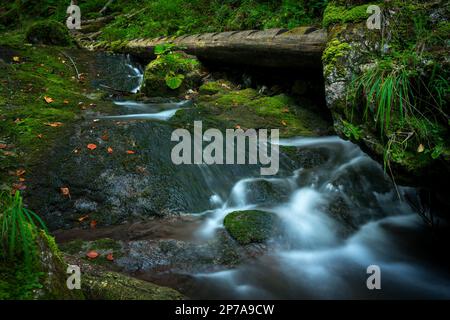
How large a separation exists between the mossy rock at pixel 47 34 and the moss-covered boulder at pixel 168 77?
618cm

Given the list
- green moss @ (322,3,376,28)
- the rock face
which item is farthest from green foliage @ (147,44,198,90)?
the rock face

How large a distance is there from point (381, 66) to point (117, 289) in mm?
3118

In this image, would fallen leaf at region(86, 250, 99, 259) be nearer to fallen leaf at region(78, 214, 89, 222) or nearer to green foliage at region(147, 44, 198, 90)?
fallen leaf at region(78, 214, 89, 222)

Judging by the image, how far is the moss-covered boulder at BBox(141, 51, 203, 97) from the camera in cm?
743

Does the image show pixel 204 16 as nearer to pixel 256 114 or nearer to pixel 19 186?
pixel 256 114

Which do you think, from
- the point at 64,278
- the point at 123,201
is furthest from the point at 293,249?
the point at 64,278

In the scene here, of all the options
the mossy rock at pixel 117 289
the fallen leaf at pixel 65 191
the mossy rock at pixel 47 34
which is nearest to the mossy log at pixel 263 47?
the fallen leaf at pixel 65 191

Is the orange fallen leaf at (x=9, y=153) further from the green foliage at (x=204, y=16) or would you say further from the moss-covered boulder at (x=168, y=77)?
the green foliage at (x=204, y=16)

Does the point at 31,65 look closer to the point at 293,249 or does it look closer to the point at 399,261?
the point at 293,249

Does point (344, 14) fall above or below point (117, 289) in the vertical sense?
above

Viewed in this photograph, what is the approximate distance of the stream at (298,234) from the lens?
3133 mm

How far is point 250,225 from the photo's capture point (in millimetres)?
3674

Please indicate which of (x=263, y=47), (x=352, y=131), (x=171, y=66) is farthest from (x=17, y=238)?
(x=171, y=66)

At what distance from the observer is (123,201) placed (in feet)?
12.9
